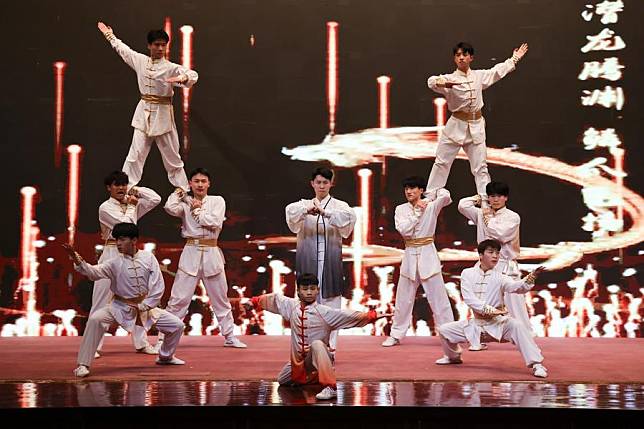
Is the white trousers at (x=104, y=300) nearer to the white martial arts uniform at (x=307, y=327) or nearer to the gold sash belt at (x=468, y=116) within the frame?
the white martial arts uniform at (x=307, y=327)

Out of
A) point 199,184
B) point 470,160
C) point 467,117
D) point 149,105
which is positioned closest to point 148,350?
point 199,184

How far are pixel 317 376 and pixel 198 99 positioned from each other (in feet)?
14.1

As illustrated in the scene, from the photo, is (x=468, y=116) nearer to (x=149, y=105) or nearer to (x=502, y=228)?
(x=502, y=228)

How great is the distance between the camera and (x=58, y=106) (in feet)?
27.1

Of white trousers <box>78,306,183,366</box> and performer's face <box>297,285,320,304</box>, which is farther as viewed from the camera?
white trousers <box>78,306,183,366</box>

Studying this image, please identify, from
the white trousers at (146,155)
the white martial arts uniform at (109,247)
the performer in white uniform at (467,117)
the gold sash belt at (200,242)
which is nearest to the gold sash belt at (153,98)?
the white trousers at (146,155)

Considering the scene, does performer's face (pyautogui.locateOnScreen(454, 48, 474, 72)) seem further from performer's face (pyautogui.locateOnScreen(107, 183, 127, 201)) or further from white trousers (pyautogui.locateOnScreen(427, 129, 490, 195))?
performer's face (pyautogui.locateOnScreen(107, 183, 127, 201))

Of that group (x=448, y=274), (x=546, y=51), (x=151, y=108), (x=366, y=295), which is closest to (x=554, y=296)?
(x=448, y=274)

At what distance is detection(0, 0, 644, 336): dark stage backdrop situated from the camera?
322 inches

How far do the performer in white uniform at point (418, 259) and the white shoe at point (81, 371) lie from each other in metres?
2.37

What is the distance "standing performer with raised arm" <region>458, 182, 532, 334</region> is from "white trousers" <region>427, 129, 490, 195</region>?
0.81 ft

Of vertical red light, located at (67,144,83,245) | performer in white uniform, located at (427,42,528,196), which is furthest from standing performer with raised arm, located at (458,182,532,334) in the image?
vertical red light, located at (67,144,83,245)

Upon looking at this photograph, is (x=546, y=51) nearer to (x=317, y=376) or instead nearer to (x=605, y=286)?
(x=605, y=286)

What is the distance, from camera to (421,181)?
6516 millimetres
